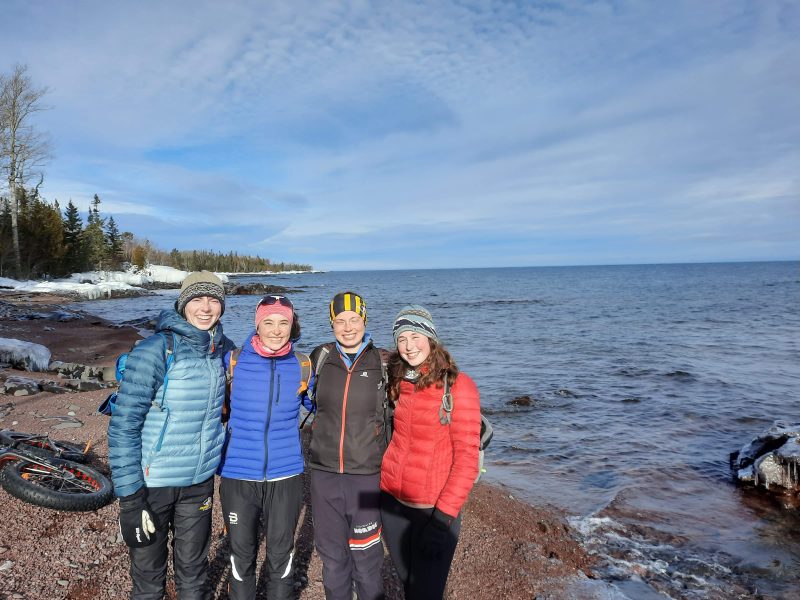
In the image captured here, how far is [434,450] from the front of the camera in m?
3.25

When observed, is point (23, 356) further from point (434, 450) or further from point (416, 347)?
point (434, 450)

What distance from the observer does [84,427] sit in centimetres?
755

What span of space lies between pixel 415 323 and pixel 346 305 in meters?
0.55

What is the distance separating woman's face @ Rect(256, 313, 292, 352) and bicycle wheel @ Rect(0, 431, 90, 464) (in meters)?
3.90

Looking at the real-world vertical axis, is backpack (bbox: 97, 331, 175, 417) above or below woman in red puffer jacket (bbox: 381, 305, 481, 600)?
above

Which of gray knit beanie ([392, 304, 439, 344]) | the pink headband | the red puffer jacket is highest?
the pink headband

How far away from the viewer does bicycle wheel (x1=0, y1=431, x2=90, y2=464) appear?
5371mm

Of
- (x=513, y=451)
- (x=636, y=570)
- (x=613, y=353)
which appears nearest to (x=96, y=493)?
(x=636, y=570)

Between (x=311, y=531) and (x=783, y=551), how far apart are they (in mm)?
5739

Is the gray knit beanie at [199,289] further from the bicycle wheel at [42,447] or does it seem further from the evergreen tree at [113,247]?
the evergreen tree at [113,247]

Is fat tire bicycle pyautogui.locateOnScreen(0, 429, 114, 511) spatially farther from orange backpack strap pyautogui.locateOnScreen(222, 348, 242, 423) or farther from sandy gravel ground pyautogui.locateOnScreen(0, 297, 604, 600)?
orange backpack strap pyautogui.locateOnScreen(222, 348, 242, 423)

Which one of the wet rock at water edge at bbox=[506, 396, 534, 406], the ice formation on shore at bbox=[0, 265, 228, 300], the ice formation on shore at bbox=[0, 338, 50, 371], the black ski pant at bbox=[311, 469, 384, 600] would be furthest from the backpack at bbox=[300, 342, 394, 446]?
the ice formation on shore at bbox=[0, 265, 228, 300]

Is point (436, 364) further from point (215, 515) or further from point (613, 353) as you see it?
point (613, 353)

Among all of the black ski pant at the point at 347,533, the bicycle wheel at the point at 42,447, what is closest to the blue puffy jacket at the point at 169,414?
the black ski pant at the point at 347,533
